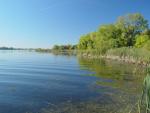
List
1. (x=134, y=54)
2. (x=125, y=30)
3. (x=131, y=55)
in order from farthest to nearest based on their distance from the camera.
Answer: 1. (x=125, y=30)
2. (x=131, y=55)
3. (x=134, y=54)

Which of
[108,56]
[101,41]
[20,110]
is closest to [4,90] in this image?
[20,110]

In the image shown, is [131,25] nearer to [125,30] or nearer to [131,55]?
[125,30]

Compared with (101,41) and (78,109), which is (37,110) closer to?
(78,109)

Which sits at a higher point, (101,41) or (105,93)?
(101,41)

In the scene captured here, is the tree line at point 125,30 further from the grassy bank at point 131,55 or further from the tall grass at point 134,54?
the tall grass at point 134,54

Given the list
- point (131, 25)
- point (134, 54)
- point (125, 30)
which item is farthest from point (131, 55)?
point (131, 25)

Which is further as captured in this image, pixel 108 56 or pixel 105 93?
pixel 108 56

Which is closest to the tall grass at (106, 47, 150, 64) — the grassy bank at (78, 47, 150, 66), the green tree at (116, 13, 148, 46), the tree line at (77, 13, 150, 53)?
the grassy bank at (78, 47, 150, 66)

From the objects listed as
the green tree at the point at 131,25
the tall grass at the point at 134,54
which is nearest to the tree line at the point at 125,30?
the green tree at the point at 131,25

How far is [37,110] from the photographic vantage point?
9070mm

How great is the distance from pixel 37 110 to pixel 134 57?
31192 mm

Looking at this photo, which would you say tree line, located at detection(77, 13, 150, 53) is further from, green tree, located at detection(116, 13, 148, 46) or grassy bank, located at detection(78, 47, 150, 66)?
grassy bank, located at detection(78, 47, 150, 66)

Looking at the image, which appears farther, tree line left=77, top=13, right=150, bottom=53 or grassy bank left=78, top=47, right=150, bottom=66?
tree line left=77, top=13, right=150, bottom=53

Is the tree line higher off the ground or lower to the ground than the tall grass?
higher
